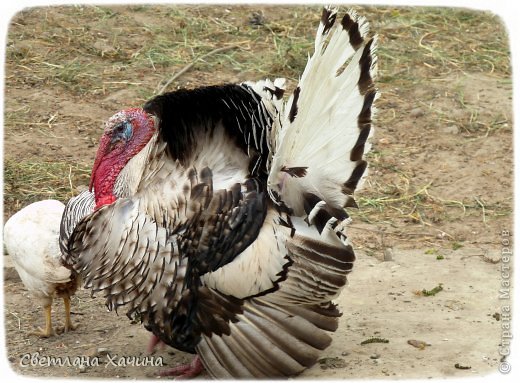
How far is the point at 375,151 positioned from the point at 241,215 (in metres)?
3.24

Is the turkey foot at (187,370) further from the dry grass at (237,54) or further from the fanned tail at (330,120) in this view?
the dry grass at (237,54)

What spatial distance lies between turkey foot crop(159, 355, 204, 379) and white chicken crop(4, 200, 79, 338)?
30.2 inches

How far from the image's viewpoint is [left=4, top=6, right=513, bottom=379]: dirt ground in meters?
5.19

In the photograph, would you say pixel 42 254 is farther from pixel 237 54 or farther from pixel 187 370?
pixel 237 54

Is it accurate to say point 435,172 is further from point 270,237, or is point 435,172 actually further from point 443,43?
point 270,237

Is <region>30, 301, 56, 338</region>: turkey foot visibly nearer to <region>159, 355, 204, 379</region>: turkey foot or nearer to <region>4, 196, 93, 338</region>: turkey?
<region>4, 196, 93, 338</region>: turkey

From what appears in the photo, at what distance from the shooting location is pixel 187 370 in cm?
493

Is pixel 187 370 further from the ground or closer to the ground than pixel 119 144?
closer to the ground

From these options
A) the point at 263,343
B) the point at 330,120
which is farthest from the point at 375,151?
the point at 263,343

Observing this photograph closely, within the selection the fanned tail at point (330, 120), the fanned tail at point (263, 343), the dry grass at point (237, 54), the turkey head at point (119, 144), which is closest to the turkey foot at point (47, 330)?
the turkey head at point (119, 144)

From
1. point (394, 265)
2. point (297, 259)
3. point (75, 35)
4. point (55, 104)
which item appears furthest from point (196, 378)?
point (75, 35)

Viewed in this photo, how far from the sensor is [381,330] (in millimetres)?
5277

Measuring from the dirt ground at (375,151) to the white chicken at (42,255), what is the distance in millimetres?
271

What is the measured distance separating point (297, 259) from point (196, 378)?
891 millimetres
